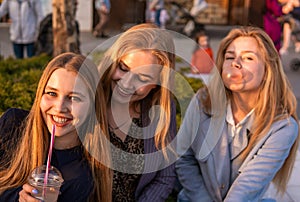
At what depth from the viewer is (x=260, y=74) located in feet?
9.18

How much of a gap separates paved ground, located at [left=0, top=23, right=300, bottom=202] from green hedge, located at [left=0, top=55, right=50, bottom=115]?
38.3 inches

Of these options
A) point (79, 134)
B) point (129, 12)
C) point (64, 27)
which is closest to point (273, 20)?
point (64, 27)

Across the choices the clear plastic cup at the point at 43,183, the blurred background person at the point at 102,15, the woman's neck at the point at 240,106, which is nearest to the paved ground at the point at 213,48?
the blurred background person at the point at 102,15

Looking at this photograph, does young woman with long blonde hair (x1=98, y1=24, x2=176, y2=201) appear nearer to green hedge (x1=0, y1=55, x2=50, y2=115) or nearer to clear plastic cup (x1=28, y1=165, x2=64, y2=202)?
clear plastic cup (x1=28, y1=165, x2=64, y2=202)

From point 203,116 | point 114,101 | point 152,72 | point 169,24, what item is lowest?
point 169,24

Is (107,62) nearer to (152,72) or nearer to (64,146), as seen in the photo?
(152,72)

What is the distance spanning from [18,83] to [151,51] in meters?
2.33

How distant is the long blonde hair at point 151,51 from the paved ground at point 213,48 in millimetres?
1352

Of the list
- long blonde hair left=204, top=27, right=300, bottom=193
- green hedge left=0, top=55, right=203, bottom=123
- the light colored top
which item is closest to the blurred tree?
green hedge left=0, top=55, right=203, bottom=123

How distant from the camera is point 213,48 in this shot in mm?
13047

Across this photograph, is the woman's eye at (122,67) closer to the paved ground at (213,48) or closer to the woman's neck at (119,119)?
the woman's neck at (119,119)

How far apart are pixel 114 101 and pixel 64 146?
1.17 feet

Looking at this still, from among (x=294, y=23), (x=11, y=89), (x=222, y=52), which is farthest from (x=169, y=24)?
(x=222, y=52)

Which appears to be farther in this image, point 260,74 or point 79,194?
point 260,74
